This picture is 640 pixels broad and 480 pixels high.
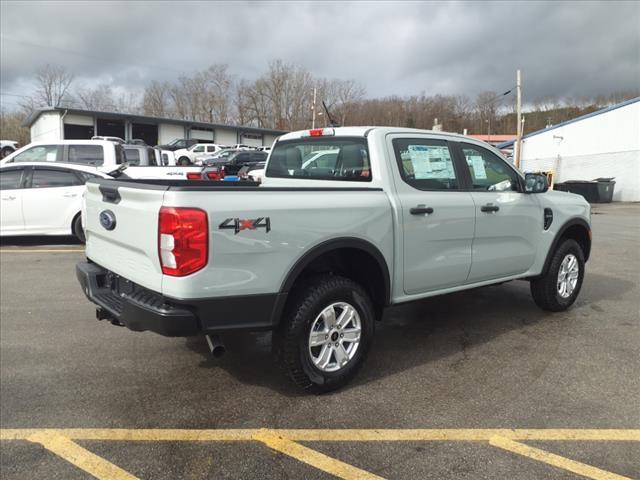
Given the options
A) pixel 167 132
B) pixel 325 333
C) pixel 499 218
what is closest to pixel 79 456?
pixel 325 333

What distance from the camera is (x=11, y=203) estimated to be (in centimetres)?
905

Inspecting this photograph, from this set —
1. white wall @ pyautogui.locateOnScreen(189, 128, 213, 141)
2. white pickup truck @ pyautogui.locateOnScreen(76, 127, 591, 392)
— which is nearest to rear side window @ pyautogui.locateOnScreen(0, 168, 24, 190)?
white pickup truck @ pyautogui.locateOnScreen(76, 127, 591, 392)

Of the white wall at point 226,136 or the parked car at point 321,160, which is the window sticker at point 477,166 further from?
the white wall at point 226,136

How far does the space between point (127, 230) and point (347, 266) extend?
1.57 m

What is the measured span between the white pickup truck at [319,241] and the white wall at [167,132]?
154 feet

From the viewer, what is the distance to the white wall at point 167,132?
4853 cm

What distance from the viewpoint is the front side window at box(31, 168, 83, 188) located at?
9.19 metres

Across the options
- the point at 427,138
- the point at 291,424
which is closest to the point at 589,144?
the point at 427,138

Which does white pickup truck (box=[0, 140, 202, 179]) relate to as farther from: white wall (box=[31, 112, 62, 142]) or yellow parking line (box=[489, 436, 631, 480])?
white wall (box=[31, 112, 62, 142])

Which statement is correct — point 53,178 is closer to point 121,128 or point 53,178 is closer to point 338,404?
point 338,404

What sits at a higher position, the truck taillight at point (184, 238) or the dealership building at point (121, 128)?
the dealership building at point (121, 128)

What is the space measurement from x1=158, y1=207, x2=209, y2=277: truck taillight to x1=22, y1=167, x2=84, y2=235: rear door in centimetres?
719

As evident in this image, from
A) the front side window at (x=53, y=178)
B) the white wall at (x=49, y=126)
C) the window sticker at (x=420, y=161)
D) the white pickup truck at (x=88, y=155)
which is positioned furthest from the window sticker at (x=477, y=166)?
the white wall at (x=49, y=126)

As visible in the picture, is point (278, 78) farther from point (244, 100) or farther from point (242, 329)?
point (242, 329)
